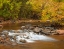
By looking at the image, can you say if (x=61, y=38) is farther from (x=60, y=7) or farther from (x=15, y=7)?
(x=15, y=7)

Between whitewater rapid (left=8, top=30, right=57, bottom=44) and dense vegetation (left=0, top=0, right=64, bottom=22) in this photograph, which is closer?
whitewater rapid (left=8, top=30, right=57, bottom=44)

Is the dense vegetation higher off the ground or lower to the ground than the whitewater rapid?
higher

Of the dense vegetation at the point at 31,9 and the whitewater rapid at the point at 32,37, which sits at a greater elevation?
the dense vegetation at the point at 31,9

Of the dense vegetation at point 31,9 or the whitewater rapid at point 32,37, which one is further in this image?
the dense vegetation at point 31,9

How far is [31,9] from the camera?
54.8 m

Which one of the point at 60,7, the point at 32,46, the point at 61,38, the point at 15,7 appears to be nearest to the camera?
the point at 32,46

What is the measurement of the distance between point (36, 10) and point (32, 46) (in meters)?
30.2

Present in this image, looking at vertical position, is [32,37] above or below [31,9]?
below

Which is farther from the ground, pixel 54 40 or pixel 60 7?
pixel 60 7

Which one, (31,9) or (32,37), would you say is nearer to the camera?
(32,37)

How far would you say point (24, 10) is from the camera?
55219mm

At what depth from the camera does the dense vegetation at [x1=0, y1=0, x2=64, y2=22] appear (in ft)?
109

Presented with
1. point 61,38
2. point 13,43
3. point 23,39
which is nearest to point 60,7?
point 61,38

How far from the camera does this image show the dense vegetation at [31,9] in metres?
33.4
